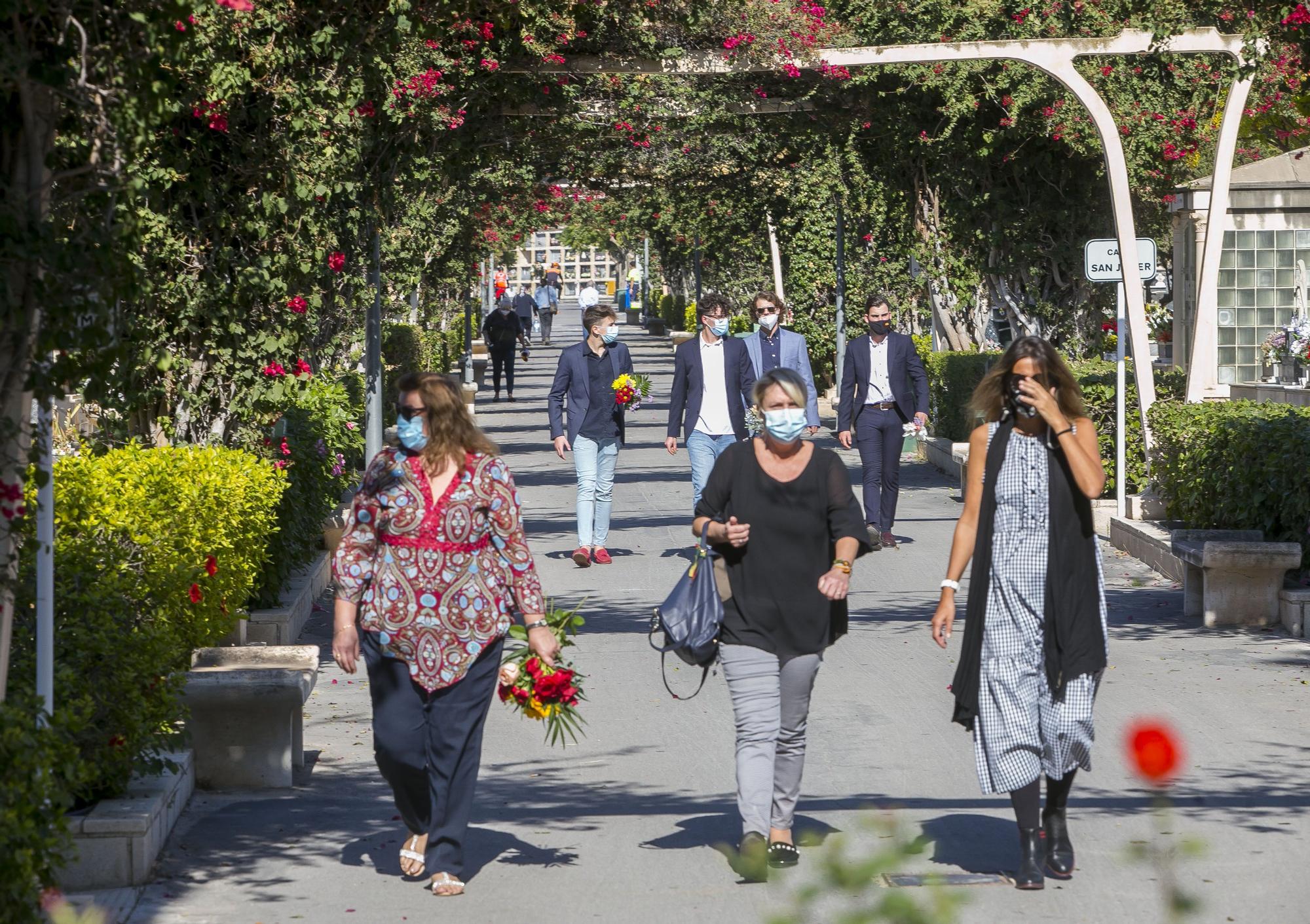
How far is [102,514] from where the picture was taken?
738 cm

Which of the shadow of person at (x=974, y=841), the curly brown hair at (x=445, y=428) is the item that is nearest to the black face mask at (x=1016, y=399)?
the shadow of person at (x=974, y=841)

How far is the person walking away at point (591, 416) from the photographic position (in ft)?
43.8

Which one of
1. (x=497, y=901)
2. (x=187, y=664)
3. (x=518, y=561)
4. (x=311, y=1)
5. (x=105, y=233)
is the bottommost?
(x=497, y=901)

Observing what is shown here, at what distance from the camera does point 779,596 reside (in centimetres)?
606

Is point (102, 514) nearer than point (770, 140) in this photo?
Yes

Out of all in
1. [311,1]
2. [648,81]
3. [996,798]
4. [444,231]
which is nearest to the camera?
[996,798]

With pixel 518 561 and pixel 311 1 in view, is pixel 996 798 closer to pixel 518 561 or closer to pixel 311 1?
pixel 518 561

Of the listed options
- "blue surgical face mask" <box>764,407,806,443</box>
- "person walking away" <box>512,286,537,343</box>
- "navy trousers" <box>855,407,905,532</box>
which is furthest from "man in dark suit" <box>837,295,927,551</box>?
"person walking away" <box>512,286,537,343</box>

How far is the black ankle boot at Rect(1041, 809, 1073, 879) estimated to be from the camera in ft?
19.2

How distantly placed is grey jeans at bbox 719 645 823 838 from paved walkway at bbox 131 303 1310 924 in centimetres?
22

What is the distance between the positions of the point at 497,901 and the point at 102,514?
260 centimetres

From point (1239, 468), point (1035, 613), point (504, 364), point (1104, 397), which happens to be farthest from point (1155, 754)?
point (504, 364)

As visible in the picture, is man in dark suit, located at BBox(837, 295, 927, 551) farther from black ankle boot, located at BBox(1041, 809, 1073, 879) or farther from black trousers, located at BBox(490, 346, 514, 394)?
black trousers, located at BBox(490, 346, 514, 394)

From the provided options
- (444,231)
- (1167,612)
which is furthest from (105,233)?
(444,231)
